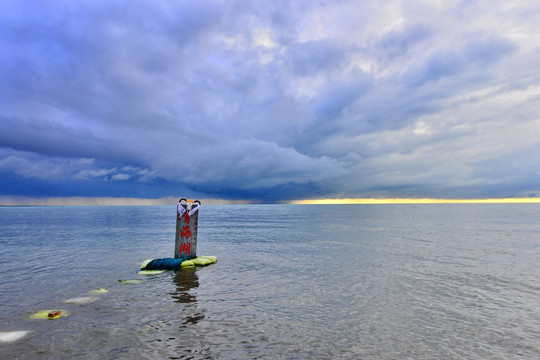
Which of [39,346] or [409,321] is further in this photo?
[409,321]

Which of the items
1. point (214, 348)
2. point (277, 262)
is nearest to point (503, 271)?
point (277, 262)

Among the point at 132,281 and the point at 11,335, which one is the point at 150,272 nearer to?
the point at 132,281

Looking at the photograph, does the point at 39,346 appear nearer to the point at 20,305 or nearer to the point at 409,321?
the point at 20,305

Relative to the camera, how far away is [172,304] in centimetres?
1355

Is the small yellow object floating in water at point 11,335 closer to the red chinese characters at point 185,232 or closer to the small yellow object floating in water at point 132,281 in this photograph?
the small yellow object floating in water at point 132,281

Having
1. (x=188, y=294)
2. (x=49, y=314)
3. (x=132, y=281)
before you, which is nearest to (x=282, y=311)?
(x=188, y=294)

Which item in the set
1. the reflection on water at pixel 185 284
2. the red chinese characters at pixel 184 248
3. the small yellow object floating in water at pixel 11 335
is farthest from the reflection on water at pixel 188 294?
the small yellow object floating in water at pixel 11 335

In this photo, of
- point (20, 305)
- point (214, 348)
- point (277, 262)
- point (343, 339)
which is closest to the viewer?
point (214, 348)

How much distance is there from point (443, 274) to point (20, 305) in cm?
2453

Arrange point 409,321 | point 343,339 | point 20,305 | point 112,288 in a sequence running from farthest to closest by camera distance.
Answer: point 112,288
point 20,305
point 409,321
point 343,339

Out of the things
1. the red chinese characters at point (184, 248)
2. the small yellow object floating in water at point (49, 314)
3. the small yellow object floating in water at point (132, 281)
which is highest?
the red chinese characters at point (184, 248)

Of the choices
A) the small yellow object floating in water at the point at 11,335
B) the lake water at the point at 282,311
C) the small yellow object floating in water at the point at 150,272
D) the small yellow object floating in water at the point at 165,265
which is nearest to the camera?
the lake water at the point at 282,311

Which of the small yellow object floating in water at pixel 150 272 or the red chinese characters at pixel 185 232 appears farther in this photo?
the red chinese characters at pixel 185 232

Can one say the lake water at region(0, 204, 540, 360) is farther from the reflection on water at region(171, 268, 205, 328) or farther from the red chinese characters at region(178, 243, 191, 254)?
the red chinese characters at region(178, 243, 191, 254)
